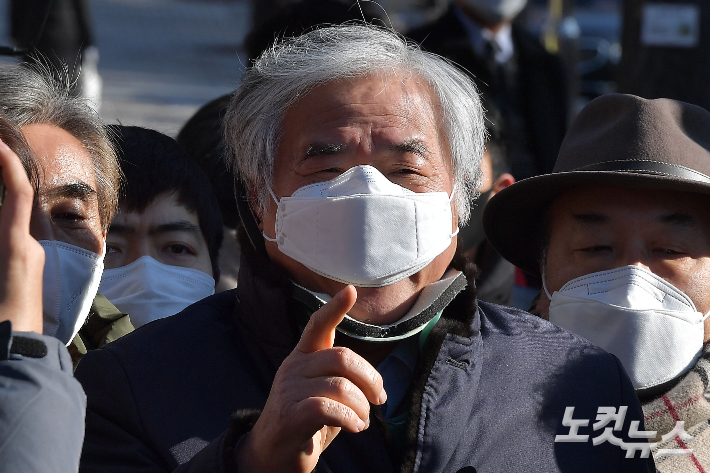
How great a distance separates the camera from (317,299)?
2412mm

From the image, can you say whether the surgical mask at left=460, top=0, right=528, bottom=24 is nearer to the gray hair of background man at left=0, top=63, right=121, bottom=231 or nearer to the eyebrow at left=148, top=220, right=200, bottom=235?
the eyebrow at left=148, top=220, right=200, bottom=235

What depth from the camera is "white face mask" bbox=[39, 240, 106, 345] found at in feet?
8.59

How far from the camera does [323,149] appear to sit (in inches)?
101

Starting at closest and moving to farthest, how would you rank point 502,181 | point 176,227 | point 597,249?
point 597,249
point 176,227
point 502,181

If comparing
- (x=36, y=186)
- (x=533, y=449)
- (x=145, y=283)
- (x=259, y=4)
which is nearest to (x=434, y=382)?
(x=533, y=449)

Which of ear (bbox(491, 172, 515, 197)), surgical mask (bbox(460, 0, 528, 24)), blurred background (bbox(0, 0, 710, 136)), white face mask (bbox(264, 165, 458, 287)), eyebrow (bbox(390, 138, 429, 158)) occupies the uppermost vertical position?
eyebrow (bbox(390, 138, 429, 158))

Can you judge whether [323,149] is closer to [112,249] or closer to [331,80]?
[331,80]

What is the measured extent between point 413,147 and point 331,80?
0.30m

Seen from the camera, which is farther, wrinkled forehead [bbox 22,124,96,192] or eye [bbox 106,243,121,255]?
eye [bbox 106,243,121,255]

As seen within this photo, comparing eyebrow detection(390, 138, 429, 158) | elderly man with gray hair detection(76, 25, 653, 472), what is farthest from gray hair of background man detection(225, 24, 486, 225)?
eyebrow detection(390, 138, 429, 158)

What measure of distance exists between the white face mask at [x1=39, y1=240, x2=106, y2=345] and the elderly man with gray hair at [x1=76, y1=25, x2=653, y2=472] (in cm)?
27

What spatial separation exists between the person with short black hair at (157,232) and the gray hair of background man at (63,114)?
0.33 meters

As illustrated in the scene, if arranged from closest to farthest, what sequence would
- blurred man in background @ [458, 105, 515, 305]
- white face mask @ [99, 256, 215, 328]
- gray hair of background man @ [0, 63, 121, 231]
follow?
gray hair of background man @ [0, 63, 121, 231] < white face mask @ [99, 256, 215, 328] < blurred man in background @ [458, 105, 515, 305]

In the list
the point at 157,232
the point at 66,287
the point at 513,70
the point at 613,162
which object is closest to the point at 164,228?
the point at 157,232
